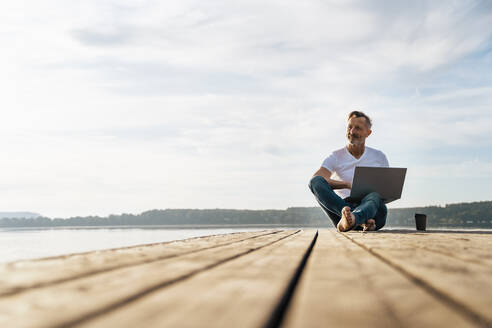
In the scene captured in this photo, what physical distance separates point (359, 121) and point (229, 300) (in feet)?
11.7

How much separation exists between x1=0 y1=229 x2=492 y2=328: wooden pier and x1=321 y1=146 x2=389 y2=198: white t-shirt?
290 centimetres

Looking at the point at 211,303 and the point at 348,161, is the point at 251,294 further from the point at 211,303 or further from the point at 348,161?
the point at 348,161

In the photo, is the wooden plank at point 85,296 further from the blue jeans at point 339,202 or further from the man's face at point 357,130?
the man's face at point 357,130

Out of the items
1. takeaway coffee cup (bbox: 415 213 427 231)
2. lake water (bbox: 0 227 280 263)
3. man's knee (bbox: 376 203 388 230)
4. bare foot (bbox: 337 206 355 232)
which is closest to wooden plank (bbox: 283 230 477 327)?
lake water (bbox: 0 227 280 263)

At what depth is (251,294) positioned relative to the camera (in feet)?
2.38

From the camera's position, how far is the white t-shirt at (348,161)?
4.09 meters

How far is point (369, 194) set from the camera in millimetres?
3609

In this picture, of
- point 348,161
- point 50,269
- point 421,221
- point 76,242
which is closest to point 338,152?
point 348,161

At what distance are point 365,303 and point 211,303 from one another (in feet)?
0.75

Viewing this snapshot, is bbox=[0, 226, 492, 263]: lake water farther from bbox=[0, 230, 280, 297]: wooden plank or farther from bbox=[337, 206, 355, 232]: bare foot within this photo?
bbox=[337, 206, 355, 232]: bare foot

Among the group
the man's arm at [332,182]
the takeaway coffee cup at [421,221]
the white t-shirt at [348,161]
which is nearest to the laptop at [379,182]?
the man's arm at [332,182]

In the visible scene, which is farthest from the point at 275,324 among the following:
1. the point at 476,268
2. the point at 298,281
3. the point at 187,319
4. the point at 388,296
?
the point at 476,268

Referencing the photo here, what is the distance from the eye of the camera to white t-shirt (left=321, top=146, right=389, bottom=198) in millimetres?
4094

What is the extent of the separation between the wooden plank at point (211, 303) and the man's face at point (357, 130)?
3214mm
